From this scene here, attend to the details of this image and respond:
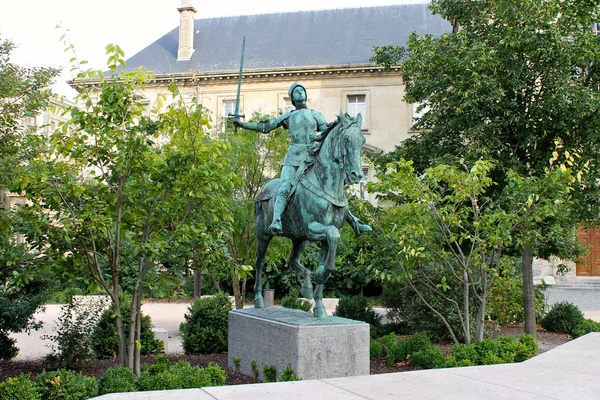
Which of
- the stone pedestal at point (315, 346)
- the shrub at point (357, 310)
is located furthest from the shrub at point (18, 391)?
the shrub at point (357, 310)

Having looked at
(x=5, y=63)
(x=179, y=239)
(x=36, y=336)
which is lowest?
(x=36, y=336)

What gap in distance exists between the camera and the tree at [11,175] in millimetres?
8219

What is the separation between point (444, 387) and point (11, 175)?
20.4 feet

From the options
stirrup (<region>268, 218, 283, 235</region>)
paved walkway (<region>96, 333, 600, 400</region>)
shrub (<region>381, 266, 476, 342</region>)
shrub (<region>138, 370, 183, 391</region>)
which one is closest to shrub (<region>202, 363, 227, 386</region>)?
shrub (<region>138, 370, 183, 391</region>)

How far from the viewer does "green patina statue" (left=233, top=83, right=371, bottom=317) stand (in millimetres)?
7694

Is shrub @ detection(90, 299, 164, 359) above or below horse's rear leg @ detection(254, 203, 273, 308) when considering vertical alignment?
below

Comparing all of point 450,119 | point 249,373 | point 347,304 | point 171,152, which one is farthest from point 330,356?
point 450,119

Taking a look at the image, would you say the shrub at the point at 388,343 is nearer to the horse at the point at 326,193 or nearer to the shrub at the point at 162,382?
the horse at the point at 326,193

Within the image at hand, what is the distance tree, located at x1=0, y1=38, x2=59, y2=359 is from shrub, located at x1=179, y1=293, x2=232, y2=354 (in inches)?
112

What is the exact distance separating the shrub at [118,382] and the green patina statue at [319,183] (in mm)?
2501

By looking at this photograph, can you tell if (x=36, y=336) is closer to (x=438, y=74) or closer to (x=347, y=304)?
(x=347, y=304)

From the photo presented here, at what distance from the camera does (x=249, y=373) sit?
8.95 meters

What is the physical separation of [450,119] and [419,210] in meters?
5.16

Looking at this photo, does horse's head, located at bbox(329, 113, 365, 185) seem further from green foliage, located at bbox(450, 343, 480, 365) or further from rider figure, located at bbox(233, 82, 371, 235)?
green foliage, located at bbox(450, 343, 480, 365)
